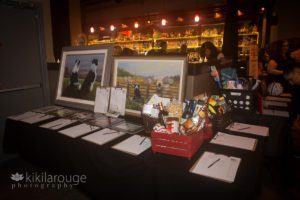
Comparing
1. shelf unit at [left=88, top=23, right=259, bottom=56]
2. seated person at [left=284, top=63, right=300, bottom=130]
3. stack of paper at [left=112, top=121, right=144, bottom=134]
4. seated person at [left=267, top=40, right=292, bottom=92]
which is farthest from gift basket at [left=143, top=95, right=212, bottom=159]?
shelf unit at [left=88, top=23, right=259, bottom=56]

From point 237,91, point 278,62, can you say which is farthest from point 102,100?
point 278,62

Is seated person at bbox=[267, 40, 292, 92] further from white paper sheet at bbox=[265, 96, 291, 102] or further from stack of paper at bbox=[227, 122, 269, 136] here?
stack of paper at bbox=[227, 122, 269, 136]

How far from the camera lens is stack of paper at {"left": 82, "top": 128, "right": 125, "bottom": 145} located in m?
1.42

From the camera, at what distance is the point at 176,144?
1.15 meters

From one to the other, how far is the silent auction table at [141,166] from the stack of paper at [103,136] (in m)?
0.04

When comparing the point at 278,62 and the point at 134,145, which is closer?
the point at 134,145

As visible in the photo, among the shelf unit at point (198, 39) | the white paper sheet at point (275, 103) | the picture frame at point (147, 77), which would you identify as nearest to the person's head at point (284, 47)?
the shelf unit at point (198, 39)

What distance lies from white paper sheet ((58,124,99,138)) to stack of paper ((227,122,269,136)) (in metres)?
0.97

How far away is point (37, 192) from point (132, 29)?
245 inches

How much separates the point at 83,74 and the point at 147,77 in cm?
71

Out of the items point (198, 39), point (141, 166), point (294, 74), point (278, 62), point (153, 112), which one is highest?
point (198, 39)

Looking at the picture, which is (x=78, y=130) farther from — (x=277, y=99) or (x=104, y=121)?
(x=277, y=99)

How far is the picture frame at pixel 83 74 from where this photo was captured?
1.97 m

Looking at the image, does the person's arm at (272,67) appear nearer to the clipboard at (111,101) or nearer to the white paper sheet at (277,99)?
the white paper sheet at (277,99)
